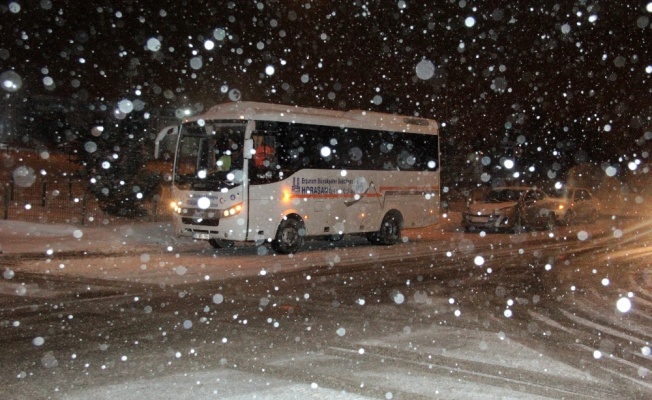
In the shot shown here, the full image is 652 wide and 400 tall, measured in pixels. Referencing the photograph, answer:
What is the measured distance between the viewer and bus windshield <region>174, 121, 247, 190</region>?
16.0 m

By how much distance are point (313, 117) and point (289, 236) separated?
10.3 ft

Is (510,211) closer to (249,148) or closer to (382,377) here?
(249,148)

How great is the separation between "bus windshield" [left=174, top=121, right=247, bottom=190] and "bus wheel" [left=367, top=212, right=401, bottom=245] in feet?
17.9

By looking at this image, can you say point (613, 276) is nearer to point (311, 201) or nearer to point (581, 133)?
point (311, 201)

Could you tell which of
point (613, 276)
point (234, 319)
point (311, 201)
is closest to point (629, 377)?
point (234, 319)

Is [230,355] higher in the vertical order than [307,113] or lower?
lower

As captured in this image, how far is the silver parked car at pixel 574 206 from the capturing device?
27.9m

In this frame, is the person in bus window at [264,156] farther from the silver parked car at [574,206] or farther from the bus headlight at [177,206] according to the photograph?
the silver parked car at [574,206]

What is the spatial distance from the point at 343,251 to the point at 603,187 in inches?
1710

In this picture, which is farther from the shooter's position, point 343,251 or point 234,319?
point 343,251

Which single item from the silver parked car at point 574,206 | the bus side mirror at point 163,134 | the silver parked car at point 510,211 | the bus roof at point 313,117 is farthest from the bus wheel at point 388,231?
the silver parked car at point 574,206

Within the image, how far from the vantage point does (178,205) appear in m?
16.7

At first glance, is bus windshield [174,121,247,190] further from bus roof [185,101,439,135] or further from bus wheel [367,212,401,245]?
bus wheel [367,212,401,245]

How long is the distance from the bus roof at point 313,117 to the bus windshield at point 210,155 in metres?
0.25
